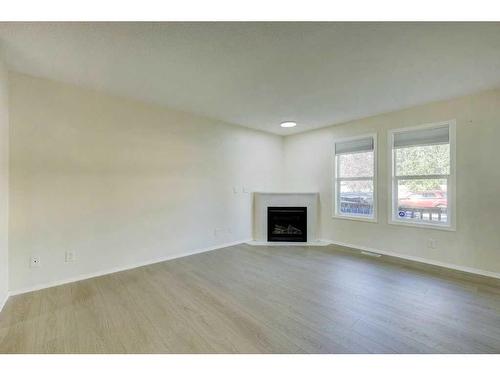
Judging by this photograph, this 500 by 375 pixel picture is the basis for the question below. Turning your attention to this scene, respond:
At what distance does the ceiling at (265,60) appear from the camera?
1.79m

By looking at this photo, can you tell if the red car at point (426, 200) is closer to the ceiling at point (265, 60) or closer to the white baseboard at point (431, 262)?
the white baseboard at point (431, 262)

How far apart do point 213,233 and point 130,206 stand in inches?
58.6

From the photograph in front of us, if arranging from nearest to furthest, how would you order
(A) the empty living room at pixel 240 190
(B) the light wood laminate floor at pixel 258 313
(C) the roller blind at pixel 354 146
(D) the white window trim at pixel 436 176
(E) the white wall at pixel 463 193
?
(B) the light wood laminate floor at pixel 258 313 → (A) the empty living room at pixel 240 190 → (E) the white wall at pixel 463 193 → (D) the white window trim at pixel 436 176 → (C) the roller blind at pixel 354 146

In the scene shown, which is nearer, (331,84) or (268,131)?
(331,84)

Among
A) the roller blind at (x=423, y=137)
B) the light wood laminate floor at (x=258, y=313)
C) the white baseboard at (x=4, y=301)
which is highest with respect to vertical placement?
the roller blind at (x=423, y=137)

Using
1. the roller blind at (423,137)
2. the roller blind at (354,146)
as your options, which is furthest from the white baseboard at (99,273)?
the roller blind at (423,137)

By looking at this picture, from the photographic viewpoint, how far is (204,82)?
271cm

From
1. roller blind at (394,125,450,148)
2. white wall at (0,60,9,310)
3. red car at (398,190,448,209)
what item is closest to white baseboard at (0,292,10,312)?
white wall at (0,60,9,310)

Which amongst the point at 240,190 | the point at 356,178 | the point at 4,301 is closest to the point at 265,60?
the point at 240,190

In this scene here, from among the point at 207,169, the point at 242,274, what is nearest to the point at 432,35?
the point at 242,274

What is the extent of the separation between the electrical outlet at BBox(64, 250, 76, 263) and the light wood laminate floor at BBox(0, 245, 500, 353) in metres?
0.28

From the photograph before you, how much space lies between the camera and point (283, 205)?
4750mm

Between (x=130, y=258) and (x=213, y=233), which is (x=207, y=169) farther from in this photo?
(x=130, y=258)

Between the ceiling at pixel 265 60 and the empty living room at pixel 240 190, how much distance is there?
2 centimetres
